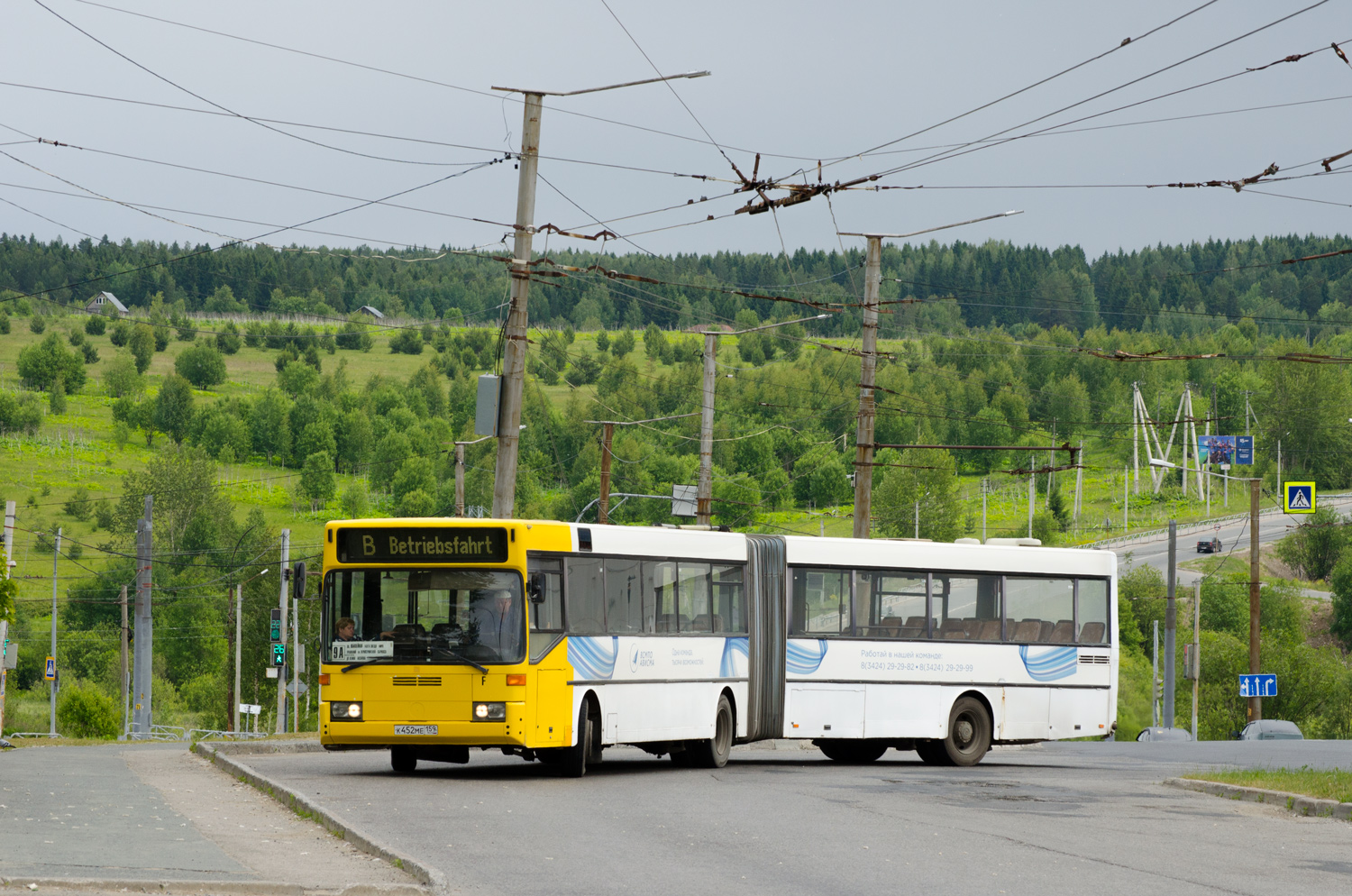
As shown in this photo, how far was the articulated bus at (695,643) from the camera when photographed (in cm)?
1795

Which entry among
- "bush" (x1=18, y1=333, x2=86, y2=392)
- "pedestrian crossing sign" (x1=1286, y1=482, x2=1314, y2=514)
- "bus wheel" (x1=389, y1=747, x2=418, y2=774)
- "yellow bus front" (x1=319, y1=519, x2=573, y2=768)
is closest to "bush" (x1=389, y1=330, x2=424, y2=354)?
"bush" (x1=18, y1=333, x2=86, y2=392)

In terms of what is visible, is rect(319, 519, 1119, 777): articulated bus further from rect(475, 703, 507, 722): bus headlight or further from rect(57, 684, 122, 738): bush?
rect(57, 684, 122, 738): bush

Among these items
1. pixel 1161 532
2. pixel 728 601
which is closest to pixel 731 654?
pixel 728 601

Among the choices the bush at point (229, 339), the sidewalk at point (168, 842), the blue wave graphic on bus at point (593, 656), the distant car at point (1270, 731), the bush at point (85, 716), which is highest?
the bush at point (229, 339)

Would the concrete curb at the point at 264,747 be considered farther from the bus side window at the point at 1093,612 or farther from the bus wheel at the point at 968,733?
the bus side window at the point at 1093,612

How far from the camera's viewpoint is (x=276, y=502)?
475 feet

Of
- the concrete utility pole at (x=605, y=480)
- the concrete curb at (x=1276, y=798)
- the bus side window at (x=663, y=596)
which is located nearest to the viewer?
the concrete curb at (x=1276, y=798)

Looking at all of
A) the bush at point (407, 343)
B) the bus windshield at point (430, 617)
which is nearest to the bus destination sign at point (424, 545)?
the bus windshield at point (430, 617)

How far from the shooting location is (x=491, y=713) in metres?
17.6

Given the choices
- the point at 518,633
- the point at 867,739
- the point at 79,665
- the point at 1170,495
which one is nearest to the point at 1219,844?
the point at 518,633

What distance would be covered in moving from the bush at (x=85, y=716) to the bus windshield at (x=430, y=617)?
51.0m

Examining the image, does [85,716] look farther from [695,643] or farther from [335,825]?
[335,825]

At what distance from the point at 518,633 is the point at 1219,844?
788 cm

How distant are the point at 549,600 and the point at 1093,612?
9622 millimetres
